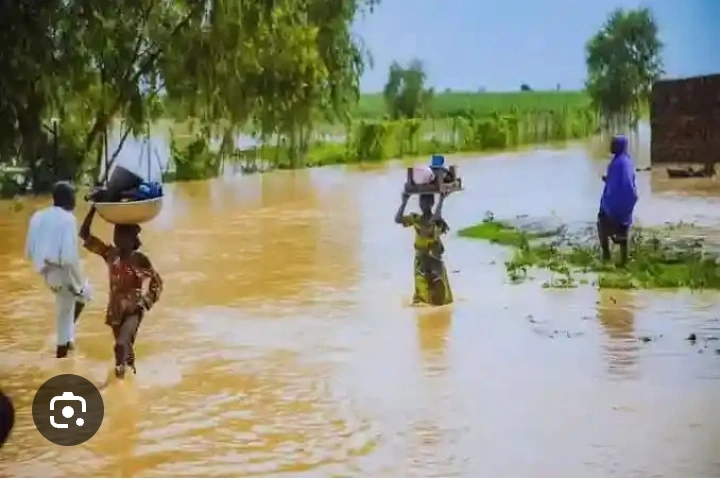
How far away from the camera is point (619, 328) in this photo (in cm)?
245

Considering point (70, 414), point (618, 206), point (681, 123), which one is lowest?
point (70, 414)

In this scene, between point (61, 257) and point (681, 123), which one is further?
point (681, 123)

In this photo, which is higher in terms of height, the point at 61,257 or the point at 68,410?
the point at 61,257

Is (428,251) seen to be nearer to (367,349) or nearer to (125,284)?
(367,349)

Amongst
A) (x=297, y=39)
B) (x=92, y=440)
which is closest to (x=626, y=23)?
(x=297, y=39)

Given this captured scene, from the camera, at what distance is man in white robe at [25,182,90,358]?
2.45 meters

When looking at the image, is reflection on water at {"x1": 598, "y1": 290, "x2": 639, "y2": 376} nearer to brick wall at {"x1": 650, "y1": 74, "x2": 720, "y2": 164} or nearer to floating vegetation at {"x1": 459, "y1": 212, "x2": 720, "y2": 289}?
floating vegetation at {"x1": 459, "y1": 212, "x2": 720, "y2": 289}

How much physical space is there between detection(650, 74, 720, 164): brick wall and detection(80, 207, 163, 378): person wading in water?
1.09m

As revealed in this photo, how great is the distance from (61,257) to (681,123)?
1.32 metres

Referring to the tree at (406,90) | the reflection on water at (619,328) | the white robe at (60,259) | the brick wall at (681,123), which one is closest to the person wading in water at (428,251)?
the tree at (406,90)

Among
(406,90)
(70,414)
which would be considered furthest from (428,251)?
(70,414)

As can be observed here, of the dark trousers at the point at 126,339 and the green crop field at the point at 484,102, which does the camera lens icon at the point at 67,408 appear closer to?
the dark trousers at the point at 126,339

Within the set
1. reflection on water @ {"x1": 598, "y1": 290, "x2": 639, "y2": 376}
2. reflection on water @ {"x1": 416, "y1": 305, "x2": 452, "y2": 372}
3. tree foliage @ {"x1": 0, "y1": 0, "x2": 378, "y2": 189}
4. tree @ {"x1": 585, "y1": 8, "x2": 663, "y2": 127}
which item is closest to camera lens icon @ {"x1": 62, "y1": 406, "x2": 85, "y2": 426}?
tree foliage @ {"x1": 0, "y1": 0, "x2": 378, "y2": 189}

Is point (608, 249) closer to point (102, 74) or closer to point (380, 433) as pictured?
point (380, 433)
